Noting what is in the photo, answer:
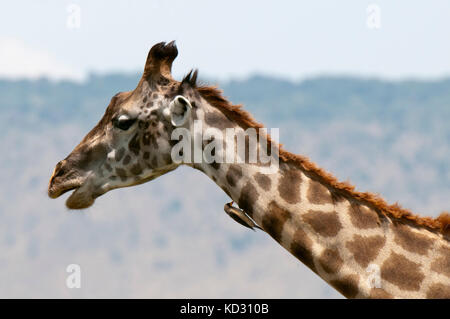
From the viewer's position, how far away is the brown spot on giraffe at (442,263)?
482 inches

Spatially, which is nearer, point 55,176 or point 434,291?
point 434,291

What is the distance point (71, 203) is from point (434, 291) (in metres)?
5.54

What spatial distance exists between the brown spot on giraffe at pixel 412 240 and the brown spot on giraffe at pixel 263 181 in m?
1.80

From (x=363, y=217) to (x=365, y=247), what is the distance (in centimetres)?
42

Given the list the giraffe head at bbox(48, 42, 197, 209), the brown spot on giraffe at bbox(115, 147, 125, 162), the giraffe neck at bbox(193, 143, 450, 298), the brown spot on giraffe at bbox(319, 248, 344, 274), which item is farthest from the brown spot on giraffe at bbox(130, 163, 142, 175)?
the brown spot on giraffe at bbox(319, 248, 344, 274)

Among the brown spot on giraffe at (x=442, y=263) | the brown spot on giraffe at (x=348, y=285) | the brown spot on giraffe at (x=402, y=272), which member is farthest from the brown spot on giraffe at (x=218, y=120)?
the brown spot on giraffe at (x=442, y=263)

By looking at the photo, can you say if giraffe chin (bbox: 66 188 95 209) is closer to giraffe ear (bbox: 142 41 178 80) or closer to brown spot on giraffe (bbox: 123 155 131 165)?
brown spot on giraffe (bbox: 123 155 131 165)

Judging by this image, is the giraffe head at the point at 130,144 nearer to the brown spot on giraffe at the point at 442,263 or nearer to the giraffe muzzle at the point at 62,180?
the giraffe muzzle at the point at 62,180

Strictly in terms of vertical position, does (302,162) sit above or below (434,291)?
above

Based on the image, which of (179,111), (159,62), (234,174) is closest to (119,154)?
(179,111)
